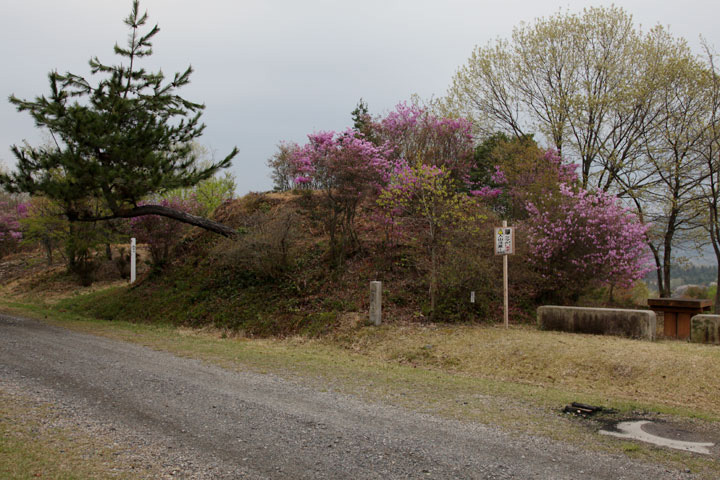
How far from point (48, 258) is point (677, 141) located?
32565 mm

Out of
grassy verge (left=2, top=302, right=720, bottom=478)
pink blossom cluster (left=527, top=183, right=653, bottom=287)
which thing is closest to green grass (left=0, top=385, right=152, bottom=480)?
grassy verge (left=2, top=302, right=720, bottom=478)

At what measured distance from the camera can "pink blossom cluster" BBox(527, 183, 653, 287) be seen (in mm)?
13781

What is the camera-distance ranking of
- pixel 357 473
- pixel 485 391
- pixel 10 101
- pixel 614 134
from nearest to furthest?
pixel 357 473, pixel 485 391, pixel 10 101, pixel 614 134

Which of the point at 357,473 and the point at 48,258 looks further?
the point at 48,258

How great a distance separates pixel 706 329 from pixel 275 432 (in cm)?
896

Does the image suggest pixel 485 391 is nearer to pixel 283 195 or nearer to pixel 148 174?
pixel 148 174

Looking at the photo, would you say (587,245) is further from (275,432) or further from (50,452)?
(50,452)

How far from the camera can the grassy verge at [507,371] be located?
6066 millimetres

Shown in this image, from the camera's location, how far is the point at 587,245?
13891mm

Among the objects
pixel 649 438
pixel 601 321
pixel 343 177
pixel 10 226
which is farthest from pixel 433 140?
pixel 10 226

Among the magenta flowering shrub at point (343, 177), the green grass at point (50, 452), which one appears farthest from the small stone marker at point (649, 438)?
the magenta flowering shrub at point (343, 177)

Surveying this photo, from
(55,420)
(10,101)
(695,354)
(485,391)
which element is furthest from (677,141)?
(10,101)

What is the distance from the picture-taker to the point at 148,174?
14844mm

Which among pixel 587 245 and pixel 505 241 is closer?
pixel 505 241
